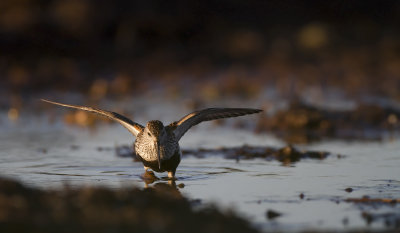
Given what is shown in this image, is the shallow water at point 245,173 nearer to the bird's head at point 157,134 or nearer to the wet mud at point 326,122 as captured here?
the bird's head at point 157,134

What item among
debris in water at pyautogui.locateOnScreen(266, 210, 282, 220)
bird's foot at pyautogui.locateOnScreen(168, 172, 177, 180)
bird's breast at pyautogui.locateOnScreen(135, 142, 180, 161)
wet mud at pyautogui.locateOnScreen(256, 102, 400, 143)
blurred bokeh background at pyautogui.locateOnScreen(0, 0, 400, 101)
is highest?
blurred bokeh background at pyautogui.locateOnScreen(0, 0, 400, 101)

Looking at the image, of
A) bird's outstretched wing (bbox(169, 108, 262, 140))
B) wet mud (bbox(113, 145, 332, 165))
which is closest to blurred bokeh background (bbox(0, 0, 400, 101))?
wet mud (bbox(113, 145, 332, 165))

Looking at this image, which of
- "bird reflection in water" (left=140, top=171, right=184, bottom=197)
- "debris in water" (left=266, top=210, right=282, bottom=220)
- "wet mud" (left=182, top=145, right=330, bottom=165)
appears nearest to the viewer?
"debris in water" (left=266, top=210, right=282, bottom=220)

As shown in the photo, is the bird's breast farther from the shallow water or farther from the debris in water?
the debris in water

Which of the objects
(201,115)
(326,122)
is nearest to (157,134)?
(201,115)

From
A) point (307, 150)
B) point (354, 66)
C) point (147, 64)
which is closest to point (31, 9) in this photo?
point (147, 64)

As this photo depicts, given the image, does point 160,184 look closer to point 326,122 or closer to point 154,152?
point 154,152
